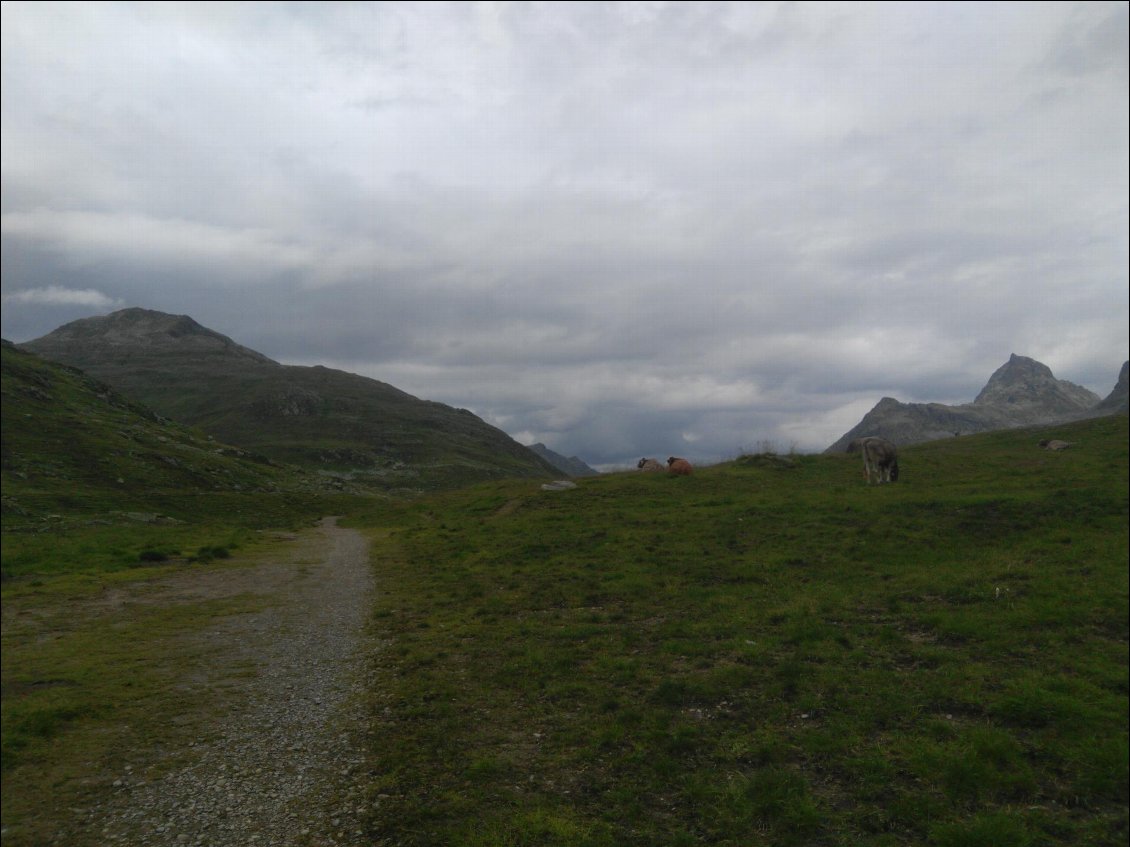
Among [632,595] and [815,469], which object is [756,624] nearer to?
[632,595]

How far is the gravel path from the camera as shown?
8.88 m

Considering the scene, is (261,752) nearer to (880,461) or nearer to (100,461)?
(880,461)

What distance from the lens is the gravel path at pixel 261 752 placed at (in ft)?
29.1

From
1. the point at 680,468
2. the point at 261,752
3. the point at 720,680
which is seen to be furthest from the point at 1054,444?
the point at 261,752

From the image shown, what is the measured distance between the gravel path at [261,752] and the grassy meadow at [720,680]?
65 cm

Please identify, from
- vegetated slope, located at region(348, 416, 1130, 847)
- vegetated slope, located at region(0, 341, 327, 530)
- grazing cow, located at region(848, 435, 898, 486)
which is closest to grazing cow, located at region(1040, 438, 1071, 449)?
grazing cow, located at region(848, 435, 898, 486)

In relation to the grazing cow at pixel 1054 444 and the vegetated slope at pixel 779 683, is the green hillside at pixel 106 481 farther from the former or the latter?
the grazing cow at pixel 1054 444

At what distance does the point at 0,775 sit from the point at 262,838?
606 centimetres

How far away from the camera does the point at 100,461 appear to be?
6938 centimetres

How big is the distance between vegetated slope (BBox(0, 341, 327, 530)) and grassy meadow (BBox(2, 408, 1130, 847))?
1104 inches

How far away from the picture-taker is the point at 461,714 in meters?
12.8

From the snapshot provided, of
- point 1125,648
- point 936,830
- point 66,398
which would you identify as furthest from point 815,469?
point 66,398

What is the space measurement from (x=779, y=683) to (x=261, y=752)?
10.6 m

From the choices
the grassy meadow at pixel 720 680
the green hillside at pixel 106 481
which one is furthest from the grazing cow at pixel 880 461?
the green hillside at pixel 106 481
